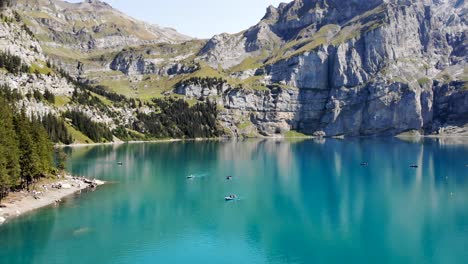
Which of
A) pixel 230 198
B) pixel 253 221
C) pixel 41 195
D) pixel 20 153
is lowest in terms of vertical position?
pixel 253 221

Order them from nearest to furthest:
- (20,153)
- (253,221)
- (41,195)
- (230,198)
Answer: (253,221) < (20,153) < (41,195) < (230,198)

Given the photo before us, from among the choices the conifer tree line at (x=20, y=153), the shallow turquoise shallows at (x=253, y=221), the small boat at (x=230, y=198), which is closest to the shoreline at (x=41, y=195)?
the conifer tree line at (x=20, y=153)

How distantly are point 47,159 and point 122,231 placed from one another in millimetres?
36445

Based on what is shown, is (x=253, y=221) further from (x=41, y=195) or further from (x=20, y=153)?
(x=20, y=153)

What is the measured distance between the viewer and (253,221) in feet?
240

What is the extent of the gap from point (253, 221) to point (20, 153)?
44.6m

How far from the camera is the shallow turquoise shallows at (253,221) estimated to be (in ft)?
183

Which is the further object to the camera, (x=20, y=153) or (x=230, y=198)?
(x=230, y=198)

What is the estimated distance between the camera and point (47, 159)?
92812 millimetres

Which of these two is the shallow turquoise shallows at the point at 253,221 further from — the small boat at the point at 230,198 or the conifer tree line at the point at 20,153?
the conifer tree line at the point at 20,153

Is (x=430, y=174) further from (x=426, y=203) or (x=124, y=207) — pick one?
(x=124, y=207)

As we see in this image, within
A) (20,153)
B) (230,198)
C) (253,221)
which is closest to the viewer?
(253,221)

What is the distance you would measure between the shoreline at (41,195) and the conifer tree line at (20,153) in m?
1.90

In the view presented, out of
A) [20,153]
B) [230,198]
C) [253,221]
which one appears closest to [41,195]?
[20,153]
